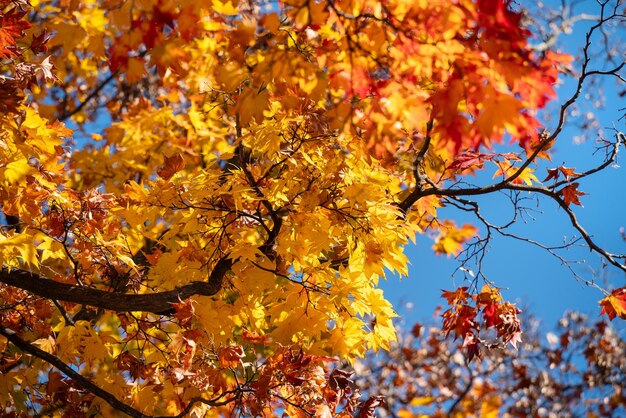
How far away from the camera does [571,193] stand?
326 centimetres

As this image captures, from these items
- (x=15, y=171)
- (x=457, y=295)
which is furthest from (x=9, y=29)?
(x=457, y=295)

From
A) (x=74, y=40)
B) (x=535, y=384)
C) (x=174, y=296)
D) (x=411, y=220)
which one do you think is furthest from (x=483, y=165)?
(x=535, y=384)

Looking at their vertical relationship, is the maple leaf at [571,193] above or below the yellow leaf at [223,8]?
above

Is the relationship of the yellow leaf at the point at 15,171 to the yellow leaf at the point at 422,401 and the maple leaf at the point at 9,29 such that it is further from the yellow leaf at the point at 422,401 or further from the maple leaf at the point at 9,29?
the yellow leaf at the point at 422,401

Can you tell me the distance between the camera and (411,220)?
3865mm

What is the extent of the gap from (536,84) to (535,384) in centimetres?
1314

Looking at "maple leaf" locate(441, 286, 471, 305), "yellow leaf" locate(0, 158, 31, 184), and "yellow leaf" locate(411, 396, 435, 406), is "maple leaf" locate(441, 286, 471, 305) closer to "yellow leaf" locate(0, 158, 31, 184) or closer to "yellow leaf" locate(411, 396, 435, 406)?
"yellow leaf" locate(0, 158, 31, 184)

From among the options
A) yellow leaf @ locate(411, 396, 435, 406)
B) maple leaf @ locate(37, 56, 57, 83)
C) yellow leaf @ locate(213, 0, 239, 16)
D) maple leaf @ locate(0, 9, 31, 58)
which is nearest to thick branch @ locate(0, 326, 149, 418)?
maple leaf @ locate(37, 56, 57, 83)

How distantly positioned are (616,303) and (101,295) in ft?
10.2

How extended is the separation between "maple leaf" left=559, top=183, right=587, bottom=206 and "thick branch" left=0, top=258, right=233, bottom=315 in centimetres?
223

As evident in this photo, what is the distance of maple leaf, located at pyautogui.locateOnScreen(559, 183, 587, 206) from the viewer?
10.6 feet

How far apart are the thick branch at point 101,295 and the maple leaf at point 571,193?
2233mm

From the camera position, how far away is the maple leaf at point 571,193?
324cm

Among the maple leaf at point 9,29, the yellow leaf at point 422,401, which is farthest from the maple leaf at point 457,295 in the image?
the yellow leaf at point 422,401
